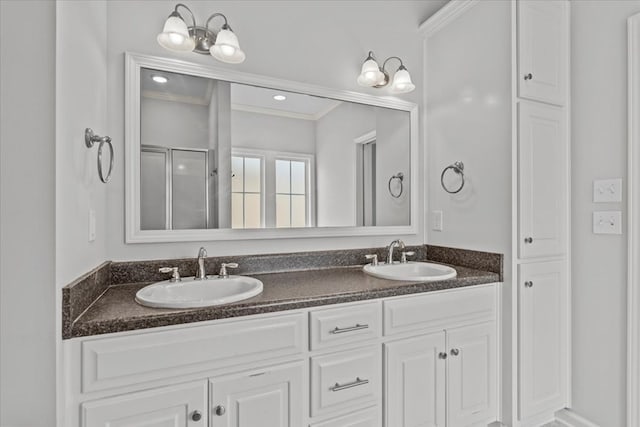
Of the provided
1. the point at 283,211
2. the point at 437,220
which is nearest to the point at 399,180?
the point at 437,220

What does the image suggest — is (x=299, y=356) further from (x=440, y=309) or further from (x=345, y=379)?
(x=440, y=309)

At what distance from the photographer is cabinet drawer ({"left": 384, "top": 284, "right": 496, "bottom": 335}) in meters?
1.49

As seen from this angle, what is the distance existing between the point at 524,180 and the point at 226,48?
1.67m

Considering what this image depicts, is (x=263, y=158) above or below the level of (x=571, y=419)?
above

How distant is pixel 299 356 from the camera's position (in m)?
1.30

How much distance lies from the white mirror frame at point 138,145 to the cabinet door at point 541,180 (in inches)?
30.0

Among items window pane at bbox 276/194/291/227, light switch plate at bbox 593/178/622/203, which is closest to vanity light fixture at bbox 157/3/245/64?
window pane at bbox 276/194/291/227

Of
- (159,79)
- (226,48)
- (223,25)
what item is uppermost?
(223,25)

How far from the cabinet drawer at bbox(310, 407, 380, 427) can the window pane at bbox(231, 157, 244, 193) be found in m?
1.18

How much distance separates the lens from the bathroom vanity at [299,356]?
1048mm

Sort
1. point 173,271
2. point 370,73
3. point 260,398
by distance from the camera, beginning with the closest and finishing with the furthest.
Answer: point 260,398 → point 173,271 → point 370,73

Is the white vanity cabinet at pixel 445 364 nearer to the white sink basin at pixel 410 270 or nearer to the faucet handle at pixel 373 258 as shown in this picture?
the white sink basin at pixel 410 270

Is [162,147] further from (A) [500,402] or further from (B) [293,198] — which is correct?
(A) [500,402]

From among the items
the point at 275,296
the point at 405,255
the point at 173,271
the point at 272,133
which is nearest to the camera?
the point at 275,296
